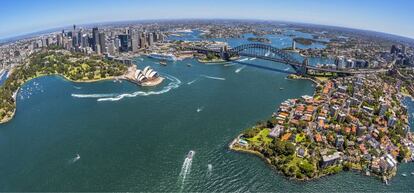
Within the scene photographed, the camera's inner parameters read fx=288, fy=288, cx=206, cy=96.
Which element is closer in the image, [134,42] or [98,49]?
[98,49]

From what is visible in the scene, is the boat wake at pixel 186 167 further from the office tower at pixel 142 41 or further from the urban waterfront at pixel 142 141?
the office tower at pixel 142 41

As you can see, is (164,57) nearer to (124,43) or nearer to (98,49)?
(124,43)

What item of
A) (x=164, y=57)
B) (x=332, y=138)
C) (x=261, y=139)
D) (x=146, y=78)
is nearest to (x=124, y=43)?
(x=164, y=57)

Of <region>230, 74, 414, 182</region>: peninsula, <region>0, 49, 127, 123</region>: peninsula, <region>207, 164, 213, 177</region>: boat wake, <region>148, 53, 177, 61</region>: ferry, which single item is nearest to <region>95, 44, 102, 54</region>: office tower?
<region>0, 49, 127, 123</region>: peninsula

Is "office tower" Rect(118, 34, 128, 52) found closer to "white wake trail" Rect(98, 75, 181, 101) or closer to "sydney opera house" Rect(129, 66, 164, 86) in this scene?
"sydney opera house" Rect(129, 66, 164, 86)

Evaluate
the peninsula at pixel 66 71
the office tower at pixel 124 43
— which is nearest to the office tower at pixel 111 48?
the office tower at pixel 124 43

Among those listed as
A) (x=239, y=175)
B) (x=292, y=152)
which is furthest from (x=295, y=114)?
(x=239, y=175)

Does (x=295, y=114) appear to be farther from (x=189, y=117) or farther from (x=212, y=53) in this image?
(x=212, y=53)
